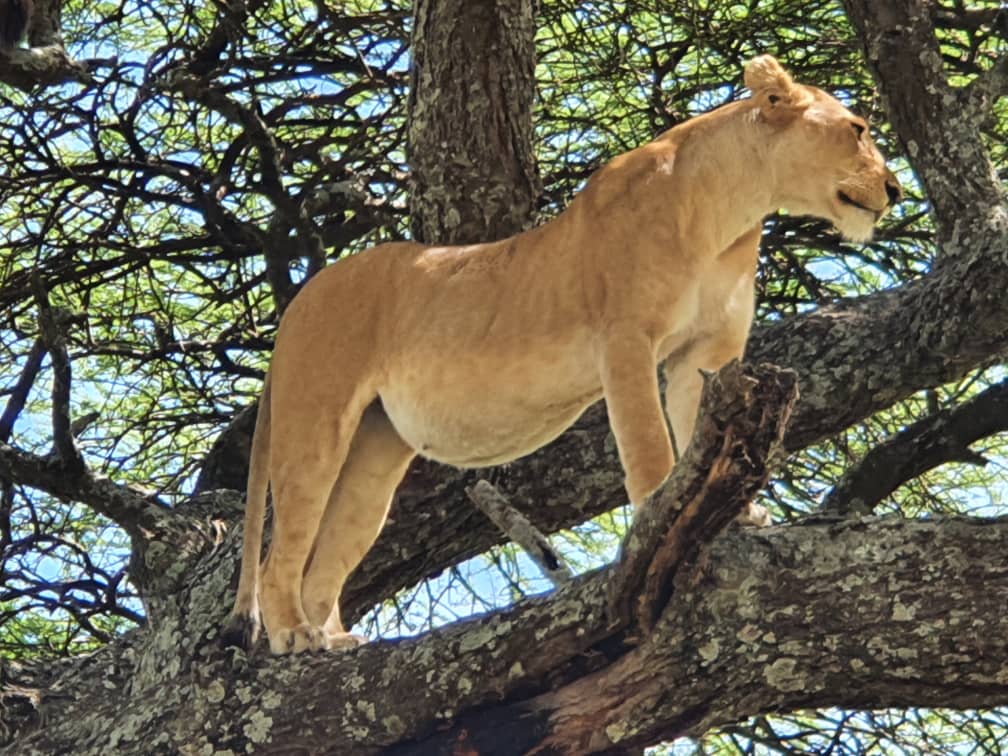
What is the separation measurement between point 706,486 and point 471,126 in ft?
8.23

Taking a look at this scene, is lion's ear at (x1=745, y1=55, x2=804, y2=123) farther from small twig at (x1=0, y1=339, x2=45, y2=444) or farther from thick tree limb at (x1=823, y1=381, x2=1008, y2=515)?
small twig at (x1=0, y1=339, x2=45, y2=444)

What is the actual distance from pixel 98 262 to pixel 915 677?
424cm

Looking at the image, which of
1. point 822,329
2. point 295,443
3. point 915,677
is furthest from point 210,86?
point 915,677

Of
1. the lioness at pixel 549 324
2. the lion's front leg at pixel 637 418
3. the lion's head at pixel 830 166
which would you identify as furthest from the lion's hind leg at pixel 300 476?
the lion's head at pixel 830 166

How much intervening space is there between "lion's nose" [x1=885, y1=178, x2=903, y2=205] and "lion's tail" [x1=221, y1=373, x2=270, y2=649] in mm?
1889

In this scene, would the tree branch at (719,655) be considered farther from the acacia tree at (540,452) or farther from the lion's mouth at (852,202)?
the lion's mouth at (852,202)

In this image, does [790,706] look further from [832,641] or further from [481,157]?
[481,157]

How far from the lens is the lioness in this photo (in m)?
4.20

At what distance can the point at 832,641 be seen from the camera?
3.35 meters

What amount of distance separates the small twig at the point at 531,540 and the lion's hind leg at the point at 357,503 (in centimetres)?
75

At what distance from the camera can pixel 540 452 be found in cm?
523

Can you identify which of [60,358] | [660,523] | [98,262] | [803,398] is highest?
[98,262]

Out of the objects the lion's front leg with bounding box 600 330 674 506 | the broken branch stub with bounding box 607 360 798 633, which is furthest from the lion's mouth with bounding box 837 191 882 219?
the broken branch stub with bounding box 607 360 798 633

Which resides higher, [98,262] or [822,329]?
[98,262]
